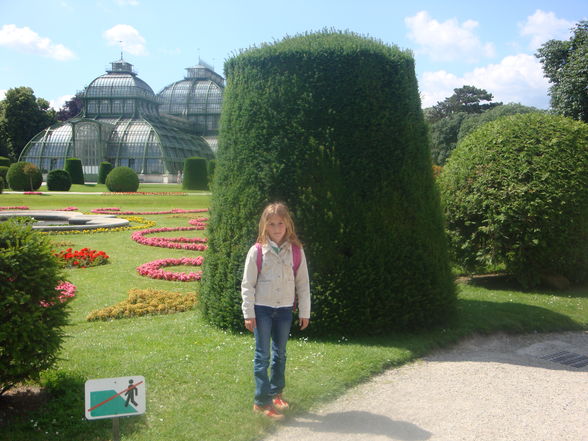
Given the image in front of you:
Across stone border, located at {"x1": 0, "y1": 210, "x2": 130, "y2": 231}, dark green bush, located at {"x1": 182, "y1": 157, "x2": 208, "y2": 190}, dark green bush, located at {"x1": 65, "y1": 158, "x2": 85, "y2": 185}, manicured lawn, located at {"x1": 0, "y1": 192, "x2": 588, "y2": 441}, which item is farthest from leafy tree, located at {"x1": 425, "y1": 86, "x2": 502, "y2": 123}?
manicured lawn, located at {"x1": 0, "y1": 192, "x2": 588, "y2": 441}

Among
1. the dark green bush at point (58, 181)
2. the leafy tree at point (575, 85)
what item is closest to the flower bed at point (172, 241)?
the leafy tree at point (575, 85)

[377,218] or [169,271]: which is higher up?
[377,218]

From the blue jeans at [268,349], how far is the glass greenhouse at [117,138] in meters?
52.3

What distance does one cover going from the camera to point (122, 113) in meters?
65.2

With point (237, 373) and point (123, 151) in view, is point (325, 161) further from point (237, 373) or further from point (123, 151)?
point (123, 151)

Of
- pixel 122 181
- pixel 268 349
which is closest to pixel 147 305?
pixel 268 349

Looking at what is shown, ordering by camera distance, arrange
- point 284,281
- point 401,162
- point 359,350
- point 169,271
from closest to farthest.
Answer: point 284,281, point 359,350, point 401,162, point 169,271

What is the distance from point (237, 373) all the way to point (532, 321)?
3868mm

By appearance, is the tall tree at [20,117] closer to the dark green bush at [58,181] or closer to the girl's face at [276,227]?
the dark green bush at [58,181]

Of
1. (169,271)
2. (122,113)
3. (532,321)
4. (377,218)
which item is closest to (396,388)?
(377,218)

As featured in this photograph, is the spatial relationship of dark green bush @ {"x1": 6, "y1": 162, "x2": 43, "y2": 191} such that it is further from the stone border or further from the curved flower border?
the curved flower border

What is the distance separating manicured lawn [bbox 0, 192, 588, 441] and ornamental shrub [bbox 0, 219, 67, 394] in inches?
9.0

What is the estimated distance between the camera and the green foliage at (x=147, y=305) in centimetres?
651

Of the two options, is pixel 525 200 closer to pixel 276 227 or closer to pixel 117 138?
pixel 276 227
